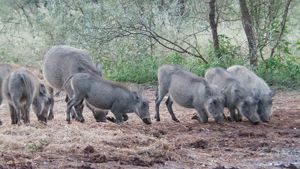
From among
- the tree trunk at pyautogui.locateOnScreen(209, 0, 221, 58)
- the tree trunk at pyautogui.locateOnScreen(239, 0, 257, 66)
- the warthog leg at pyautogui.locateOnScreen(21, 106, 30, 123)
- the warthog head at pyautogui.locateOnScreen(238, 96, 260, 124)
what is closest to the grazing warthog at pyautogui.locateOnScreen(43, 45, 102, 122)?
the warthog leg at pyautogui.locateOnScreen(21, 106, 30, 123)

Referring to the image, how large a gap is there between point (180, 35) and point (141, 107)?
581cm

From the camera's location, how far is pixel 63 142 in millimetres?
8438

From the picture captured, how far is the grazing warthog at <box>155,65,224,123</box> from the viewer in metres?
11.2

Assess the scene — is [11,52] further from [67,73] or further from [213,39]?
[67,73]

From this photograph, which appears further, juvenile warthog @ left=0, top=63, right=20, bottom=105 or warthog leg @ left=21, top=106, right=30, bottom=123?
juvenile warthog @ left=0, top=63, right=20, bottom=105

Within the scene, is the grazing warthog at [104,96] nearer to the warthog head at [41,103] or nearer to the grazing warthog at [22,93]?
the warthog head at [41,103]

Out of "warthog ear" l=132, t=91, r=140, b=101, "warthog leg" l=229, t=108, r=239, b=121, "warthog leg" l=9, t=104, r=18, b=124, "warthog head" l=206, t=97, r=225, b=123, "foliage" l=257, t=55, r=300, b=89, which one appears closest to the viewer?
"warthog leg" l=9, t=104, r=18, b=124

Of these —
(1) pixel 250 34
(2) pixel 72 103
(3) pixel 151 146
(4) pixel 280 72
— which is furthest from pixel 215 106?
A: (1) pixel 250 34

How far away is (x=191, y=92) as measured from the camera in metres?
11.4

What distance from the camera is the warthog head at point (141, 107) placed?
11070 mm

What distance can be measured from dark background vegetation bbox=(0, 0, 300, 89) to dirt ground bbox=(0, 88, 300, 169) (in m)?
5.04

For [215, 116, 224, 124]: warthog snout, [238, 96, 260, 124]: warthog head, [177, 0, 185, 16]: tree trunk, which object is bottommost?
[215, 116, 224, 124]: warthog snout

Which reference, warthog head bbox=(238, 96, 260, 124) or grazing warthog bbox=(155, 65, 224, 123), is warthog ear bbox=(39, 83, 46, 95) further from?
warthog head bbox=(238, 96, 260, 124)

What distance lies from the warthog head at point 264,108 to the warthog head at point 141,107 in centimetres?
190
